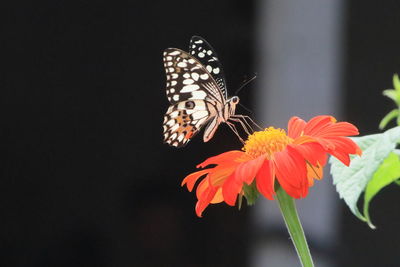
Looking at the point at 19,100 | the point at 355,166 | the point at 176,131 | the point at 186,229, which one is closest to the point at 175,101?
the point at 176,131

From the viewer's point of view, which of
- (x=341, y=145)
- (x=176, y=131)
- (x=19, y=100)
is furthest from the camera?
(x=19, y=100)

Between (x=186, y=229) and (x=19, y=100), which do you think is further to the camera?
(x=186, y=229)

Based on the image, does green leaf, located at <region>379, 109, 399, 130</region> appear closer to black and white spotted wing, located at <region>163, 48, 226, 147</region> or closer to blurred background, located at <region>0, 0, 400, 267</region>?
black and white spotted wing, located at <region>163, 48, 226, 147</region>

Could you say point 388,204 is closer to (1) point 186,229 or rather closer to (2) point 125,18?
(1) point 186,229

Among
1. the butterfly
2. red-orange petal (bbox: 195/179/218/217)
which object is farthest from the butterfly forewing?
red-orange petal (bbox: 195/179/218/217)

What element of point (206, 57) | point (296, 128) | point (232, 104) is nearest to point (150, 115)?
point (206, 57)

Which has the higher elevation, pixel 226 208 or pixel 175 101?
pixel 175 101

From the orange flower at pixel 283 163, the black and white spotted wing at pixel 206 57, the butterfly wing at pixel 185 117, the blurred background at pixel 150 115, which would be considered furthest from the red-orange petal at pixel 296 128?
the blurred background at pixel 150 115
